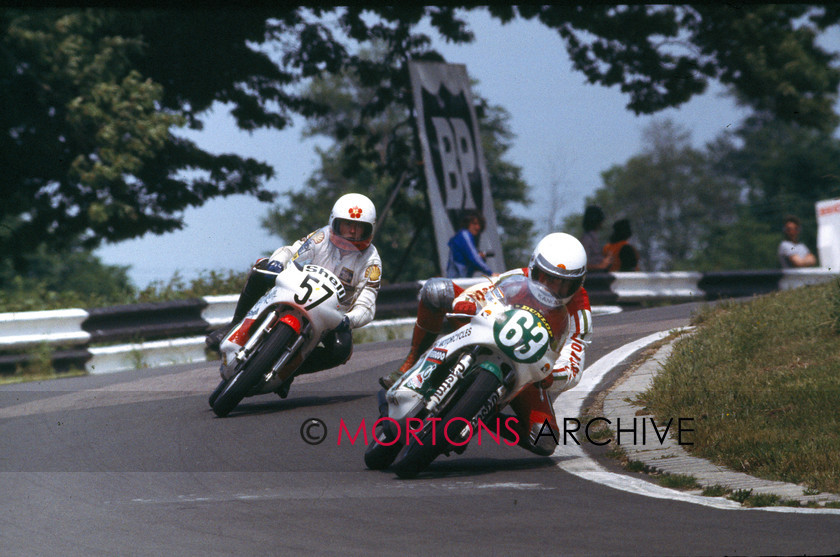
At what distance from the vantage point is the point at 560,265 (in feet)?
23.2

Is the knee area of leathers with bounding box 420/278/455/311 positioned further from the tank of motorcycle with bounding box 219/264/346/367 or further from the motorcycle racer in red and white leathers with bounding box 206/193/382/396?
the motorcycle racer in red and white leathers with bounding box 206/193/382/396

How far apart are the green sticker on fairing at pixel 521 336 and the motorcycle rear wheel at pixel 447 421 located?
203 millimetres

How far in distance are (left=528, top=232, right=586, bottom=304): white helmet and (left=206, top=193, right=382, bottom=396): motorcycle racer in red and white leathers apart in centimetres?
263

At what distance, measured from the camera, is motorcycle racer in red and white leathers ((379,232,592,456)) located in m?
7.09

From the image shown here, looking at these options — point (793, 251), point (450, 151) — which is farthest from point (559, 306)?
point (450, 151)

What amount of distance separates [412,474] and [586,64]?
54.6 feet

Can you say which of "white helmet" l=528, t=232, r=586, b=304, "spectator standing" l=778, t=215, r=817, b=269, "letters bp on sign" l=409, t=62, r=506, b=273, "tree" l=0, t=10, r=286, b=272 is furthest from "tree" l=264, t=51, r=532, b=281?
"white helmet" l=528, t=232, r=586, b=304

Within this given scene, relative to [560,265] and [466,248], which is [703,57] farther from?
[560,265]

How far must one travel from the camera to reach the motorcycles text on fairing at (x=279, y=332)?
8789 mm

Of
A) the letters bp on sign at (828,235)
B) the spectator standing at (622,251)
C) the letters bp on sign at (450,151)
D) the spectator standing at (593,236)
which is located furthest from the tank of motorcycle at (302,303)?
the letters bp on sign at (828,235)

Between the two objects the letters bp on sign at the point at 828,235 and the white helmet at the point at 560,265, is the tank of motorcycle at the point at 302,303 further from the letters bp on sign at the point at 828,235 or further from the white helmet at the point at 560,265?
the letters bp on sign at the point at 828,235

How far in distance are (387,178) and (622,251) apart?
39.9 ft

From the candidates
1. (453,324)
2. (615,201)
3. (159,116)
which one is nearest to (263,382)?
(453,324)

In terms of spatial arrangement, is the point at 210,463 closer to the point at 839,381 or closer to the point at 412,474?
the point at 412,474
